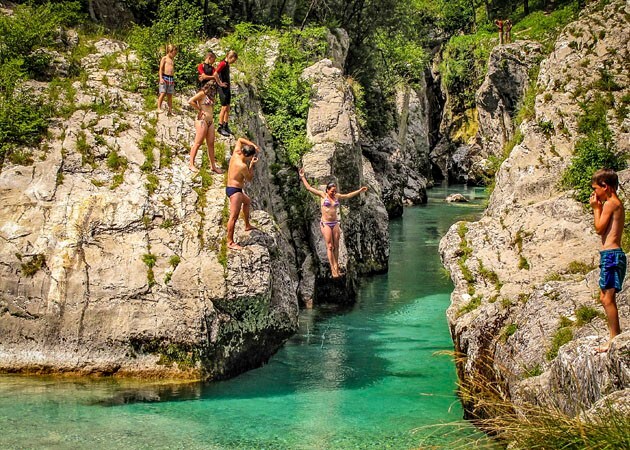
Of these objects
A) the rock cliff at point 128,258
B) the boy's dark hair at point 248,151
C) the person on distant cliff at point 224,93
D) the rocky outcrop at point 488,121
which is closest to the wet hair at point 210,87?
the person on distant cliff at point 224,93

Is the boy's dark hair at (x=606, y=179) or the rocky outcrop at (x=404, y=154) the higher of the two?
the rocky outcrop at (x=404, y=154)

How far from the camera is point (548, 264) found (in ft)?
39.6

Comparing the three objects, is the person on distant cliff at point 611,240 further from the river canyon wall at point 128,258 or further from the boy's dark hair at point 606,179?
the river canyon wall at point 128,258

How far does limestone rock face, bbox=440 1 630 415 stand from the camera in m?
8.85

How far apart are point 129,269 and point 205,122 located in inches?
136

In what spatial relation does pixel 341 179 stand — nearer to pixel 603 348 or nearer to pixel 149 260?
pixel 149 260

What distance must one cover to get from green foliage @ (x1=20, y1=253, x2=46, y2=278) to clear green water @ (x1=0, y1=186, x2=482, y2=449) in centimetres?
194

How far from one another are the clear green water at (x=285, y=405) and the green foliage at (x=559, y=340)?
1652 millimetres

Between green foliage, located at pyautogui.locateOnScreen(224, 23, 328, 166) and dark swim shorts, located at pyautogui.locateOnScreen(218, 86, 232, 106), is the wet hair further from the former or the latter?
green foliage, located at pyautogui.locateOnScreen(224, 23, 328, 166)

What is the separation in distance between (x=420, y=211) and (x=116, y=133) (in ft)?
85.8

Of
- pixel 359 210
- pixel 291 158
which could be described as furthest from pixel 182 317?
pixel 359 210

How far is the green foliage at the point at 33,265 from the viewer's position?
44.0 feet

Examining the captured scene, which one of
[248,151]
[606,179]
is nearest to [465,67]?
[248,151]

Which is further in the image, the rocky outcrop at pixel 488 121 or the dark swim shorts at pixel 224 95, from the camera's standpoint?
the rocky outcrop at pixel 488 121
